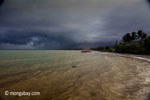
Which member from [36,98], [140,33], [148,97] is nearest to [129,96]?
[148,97]

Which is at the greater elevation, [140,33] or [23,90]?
[140,33]

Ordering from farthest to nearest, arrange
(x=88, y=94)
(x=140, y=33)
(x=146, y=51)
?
(x=140, y=33) < (x=146, y=51) < (x=88, y=94)

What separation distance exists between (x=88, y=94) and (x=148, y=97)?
3136mm

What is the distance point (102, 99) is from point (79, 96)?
126 centimetres

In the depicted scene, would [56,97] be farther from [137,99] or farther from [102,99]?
[137,99]

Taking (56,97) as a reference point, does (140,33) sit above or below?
above

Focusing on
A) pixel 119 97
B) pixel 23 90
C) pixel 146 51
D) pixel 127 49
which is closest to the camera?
pixel 119 97

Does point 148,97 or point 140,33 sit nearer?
point 148,97

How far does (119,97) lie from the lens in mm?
3818

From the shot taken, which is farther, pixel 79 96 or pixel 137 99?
pixel 79 96

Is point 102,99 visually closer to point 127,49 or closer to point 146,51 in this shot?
point 146,51

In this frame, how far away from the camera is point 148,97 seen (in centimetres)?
364

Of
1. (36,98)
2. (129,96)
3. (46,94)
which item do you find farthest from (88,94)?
(36,98)

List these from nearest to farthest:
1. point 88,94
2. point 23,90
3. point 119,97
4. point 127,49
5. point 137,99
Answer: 1. point 137,99
2. point 119,97
3. point 88,94
4. point 23,90
5. point 127,49
